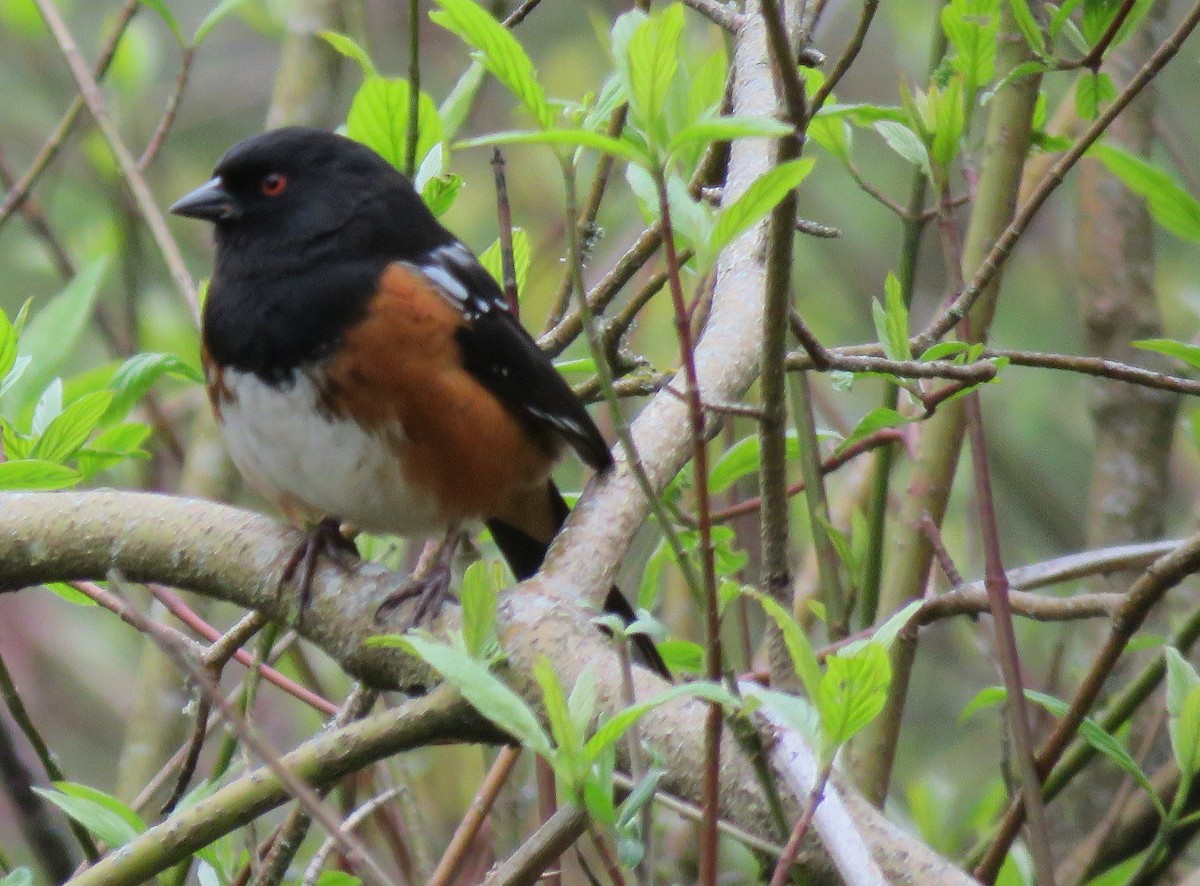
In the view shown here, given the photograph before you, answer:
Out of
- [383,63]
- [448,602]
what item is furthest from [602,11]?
[448,602]

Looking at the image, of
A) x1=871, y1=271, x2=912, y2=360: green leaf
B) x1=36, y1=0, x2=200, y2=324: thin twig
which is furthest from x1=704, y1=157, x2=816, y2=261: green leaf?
x1=36, y1=0, x2=200, y2=324: thin twig

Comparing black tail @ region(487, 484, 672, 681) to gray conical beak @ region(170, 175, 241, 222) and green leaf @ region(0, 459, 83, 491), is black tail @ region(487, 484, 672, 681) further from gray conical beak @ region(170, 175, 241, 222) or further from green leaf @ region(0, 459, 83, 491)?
green leaf @ region(0, 459, 83, 491)

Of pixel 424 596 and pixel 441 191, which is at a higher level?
pixel 441 191

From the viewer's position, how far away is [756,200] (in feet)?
4.23

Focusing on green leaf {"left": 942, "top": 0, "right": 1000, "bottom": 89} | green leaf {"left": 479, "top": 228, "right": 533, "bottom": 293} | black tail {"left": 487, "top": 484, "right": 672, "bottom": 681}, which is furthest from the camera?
black tail {"left": 487, "top": 484, "right": 672, "bottom": 681}

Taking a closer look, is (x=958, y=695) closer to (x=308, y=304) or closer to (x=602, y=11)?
(x=602, y=11)

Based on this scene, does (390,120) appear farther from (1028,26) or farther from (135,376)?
(1028,26)

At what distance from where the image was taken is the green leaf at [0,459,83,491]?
1946mm

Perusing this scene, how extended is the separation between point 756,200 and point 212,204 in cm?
175

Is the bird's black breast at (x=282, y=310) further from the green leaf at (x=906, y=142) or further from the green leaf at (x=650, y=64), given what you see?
the green leaf at (x=650, y=64)

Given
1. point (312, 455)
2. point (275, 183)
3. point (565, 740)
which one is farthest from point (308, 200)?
point (565, 740)

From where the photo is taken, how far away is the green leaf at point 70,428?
2.15m

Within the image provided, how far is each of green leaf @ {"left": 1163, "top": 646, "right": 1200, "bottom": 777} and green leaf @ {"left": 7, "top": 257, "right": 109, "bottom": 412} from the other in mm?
1687

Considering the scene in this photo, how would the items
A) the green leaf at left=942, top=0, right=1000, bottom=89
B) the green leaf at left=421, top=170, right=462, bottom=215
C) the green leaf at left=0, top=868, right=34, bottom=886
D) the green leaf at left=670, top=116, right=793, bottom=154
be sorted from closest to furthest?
the green leaf at left=670, top=116, right=793, bottom=154, the green leaf at left=0, top=868, right=34, bottom=886, the green leaf at left=942, top=0, right=1000, bottom=89, the green leaf at left=421, top=170, right=462, bottom=215
